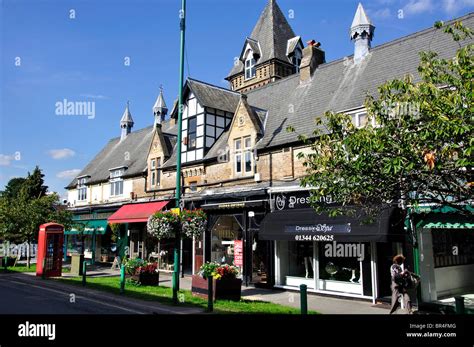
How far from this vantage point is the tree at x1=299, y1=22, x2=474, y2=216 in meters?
7.07

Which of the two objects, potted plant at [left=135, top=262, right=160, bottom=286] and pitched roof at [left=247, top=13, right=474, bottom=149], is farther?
pitched roof at [left=247, top=13, right=474, bottom=149]

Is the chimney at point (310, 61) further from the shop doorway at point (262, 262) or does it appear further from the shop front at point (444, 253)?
the shop front at point (444, 253)

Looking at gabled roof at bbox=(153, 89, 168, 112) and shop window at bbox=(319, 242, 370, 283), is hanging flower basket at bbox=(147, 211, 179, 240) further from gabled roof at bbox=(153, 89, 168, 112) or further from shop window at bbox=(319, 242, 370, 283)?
gabled roof at bbox=(153, 89, 168, 112)

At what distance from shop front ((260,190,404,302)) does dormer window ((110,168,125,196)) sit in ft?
55.3

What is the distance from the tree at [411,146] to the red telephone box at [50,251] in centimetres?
1626

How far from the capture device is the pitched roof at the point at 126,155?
2946 cm

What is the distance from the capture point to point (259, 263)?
1830cm

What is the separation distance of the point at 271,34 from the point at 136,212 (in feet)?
77.1

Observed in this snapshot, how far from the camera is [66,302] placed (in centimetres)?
1293

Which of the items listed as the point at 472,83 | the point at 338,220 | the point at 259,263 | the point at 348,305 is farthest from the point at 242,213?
the point at 472,83

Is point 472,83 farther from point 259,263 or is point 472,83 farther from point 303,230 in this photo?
point 259,263

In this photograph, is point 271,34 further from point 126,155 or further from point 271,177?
point 271,177
